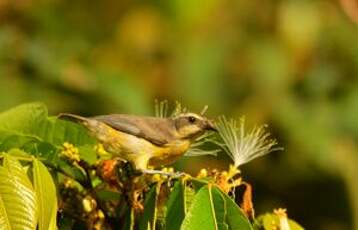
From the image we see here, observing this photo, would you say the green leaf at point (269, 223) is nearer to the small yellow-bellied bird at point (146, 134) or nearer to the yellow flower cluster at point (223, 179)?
the yellow flower cluster at point (223, 179)

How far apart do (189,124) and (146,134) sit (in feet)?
0.31

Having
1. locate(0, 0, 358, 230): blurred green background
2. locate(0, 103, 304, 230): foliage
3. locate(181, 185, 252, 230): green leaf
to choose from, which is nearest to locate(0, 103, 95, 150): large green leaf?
locate(0, 103, 304, 230): foliage

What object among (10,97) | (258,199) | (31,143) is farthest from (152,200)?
(258,199)

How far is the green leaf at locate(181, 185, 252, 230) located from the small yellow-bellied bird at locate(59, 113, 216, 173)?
322 mm

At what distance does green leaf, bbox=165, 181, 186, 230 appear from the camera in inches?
78.5

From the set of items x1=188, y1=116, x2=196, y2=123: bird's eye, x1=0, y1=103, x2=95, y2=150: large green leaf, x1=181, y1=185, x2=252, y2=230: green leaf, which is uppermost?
x1=188, y1=116, x2=196, y2=123: bird's eye

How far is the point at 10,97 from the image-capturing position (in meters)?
4.21

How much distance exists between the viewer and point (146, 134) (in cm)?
237

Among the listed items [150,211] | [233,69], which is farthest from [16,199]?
[233,69]

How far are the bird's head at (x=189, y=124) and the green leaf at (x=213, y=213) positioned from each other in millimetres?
400

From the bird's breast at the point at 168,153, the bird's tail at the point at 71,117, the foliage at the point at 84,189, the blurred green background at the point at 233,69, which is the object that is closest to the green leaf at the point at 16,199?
the foliage at the point at 84,189

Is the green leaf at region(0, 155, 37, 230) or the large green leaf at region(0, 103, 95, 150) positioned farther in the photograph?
the large green leaf at region(0, 103, 95, 150)

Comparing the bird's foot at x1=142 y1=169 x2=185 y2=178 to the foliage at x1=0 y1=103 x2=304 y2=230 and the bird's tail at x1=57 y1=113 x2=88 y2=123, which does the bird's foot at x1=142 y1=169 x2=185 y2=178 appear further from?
the bird's tail at x1=57 y1=113 x2=88 y2=123

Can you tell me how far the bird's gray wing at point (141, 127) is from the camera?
2346 millimetres
